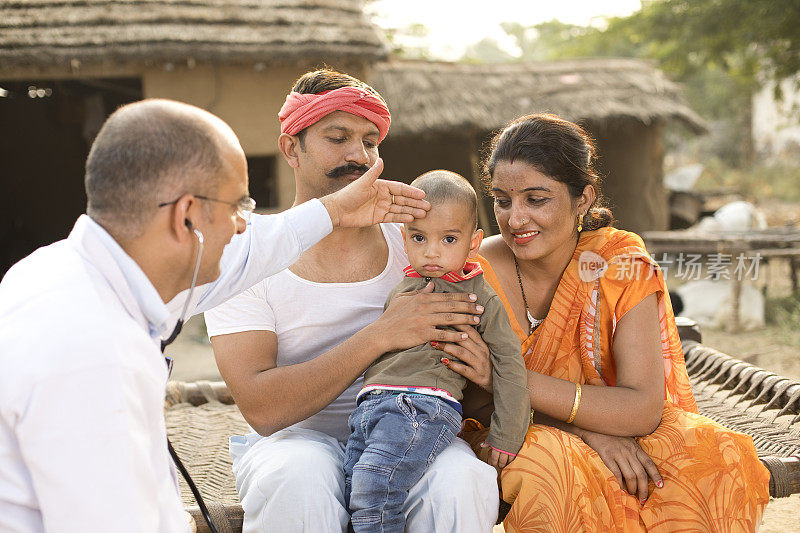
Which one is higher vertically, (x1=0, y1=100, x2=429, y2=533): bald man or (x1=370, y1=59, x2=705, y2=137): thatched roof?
(x1=370, y1=59, x2=705, y2=137): thatched roof

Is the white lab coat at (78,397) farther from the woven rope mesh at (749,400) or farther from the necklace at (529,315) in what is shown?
the woven rope mesh at (749,400)

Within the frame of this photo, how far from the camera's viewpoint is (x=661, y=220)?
11.8m

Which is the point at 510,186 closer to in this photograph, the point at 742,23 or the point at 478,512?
the point at 478,512

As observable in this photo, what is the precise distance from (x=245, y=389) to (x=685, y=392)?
174 cm

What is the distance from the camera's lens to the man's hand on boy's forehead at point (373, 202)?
2.43 metres

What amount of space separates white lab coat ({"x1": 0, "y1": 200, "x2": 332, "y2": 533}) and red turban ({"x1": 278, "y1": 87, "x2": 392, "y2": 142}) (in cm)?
133

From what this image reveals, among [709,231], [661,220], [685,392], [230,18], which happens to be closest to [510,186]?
[685,392]

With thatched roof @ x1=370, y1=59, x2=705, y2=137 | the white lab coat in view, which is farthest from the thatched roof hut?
the white lab coat

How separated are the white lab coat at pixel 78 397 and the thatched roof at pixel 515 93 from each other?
362 inches

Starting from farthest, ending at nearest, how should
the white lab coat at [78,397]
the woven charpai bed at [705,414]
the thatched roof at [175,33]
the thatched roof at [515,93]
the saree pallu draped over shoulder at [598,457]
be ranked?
1. the thatched roof at [515,93]
2. the thatched roof at [175,33]
3. the woven charpai bed at [705,414]
4. the saree pallu draped over shoulder at [598,457]
5. the white lab coat at [78,397]

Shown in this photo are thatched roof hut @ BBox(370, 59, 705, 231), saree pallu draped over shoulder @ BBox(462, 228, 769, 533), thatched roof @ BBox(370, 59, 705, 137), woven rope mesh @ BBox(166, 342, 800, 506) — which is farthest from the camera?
thatched roof hut @ BBox(370, 59, 705, 231)

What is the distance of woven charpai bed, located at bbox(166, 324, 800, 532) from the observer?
8.75 feet

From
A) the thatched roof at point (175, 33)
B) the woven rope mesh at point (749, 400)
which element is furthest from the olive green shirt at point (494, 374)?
the thatched roof at point (175, 33)

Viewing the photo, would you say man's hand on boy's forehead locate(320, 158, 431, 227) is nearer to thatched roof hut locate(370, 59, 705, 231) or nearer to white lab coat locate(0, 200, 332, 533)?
white lab coat locate(0, 200, 332, 533)
